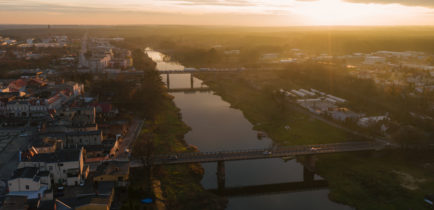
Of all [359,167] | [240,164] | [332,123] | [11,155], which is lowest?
[240,164]

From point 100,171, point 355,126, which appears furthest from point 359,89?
point 100,171

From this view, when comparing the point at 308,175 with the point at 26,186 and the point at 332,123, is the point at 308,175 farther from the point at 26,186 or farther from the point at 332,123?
the point at 26,186

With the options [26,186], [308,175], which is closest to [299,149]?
[308,175]

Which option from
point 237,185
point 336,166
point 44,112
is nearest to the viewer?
point 237,185

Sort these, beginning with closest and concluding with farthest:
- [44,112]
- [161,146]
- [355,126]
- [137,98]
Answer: [161,146], [355,126], [44,112], [137,98]

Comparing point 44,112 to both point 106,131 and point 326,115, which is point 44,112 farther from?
point 326,115

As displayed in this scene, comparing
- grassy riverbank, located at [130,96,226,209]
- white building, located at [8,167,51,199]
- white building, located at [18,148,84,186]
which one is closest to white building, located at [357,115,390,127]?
grassy riverbank, located at [130,96,226,209]

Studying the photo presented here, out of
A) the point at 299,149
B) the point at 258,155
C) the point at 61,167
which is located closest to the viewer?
the point at 61,167

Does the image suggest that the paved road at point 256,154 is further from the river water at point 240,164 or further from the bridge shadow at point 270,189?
the bridge shadow at point 270,189
